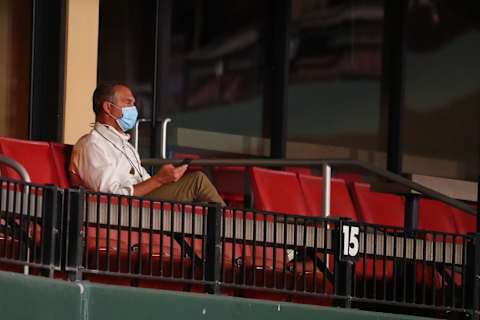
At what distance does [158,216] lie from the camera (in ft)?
15.8

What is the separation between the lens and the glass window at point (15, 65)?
8.18m

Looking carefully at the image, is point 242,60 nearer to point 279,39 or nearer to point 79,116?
point 279,39

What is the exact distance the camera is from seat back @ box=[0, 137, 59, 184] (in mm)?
5934

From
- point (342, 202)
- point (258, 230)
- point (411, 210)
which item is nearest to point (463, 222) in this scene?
point (411, 210)

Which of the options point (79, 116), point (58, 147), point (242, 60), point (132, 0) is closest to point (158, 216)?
point (58, 147)

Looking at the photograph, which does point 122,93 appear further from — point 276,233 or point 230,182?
point 230,182

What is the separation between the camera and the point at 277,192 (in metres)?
7.27

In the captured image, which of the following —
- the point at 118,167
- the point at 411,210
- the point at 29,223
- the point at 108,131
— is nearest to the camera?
the point at 29,223

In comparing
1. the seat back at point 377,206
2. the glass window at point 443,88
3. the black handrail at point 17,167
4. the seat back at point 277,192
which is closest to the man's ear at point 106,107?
the seat back at point 277,192

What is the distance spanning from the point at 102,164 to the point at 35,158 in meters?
0.36

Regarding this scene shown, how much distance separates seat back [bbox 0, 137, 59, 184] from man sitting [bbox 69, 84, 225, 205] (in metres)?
0.12

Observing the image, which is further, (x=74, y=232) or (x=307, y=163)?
(x=307, y=163)

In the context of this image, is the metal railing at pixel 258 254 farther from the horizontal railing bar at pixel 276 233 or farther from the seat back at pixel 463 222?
the seat back at pixel 463 222

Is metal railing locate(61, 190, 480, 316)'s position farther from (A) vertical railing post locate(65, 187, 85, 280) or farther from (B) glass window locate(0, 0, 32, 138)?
(B) glass window locate(0, 0, 32, 138)
